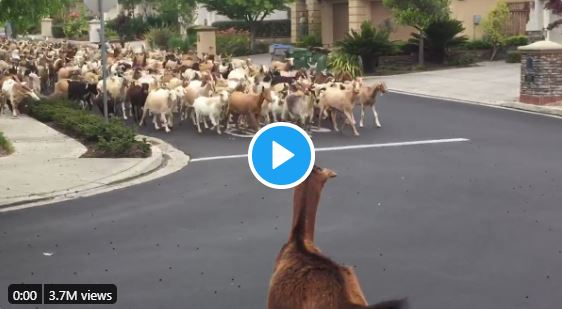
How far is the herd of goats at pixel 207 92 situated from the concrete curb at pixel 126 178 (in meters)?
1.88

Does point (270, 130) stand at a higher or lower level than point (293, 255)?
higher

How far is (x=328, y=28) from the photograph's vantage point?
49.8m

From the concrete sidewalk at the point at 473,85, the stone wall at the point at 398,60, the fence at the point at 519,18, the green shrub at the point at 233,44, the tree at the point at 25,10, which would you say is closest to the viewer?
the tree at the point at 25,10

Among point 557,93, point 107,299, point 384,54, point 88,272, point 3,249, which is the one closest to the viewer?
point 107,299

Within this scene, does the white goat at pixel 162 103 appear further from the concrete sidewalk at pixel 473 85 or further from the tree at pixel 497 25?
the tree at pixel 497 25

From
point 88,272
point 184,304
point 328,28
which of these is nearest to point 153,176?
point 88,272

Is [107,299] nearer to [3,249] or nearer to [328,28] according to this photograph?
[3,249]

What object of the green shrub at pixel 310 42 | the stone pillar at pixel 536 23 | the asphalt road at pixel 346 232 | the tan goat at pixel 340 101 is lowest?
the asphalt road at pixel 346 232

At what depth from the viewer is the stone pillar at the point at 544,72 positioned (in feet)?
74.5

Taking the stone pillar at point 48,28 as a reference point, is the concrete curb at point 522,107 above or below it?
below

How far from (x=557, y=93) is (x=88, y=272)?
1706 centimetres

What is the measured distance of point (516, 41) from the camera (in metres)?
37.1

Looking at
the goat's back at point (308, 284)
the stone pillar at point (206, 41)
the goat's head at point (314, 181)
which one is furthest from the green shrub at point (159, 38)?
the goat's back at point (308, 284)

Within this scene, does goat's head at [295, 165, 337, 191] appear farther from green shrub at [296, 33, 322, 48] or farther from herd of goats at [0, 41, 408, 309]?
green shrub at [296, 33, 322, 48]
